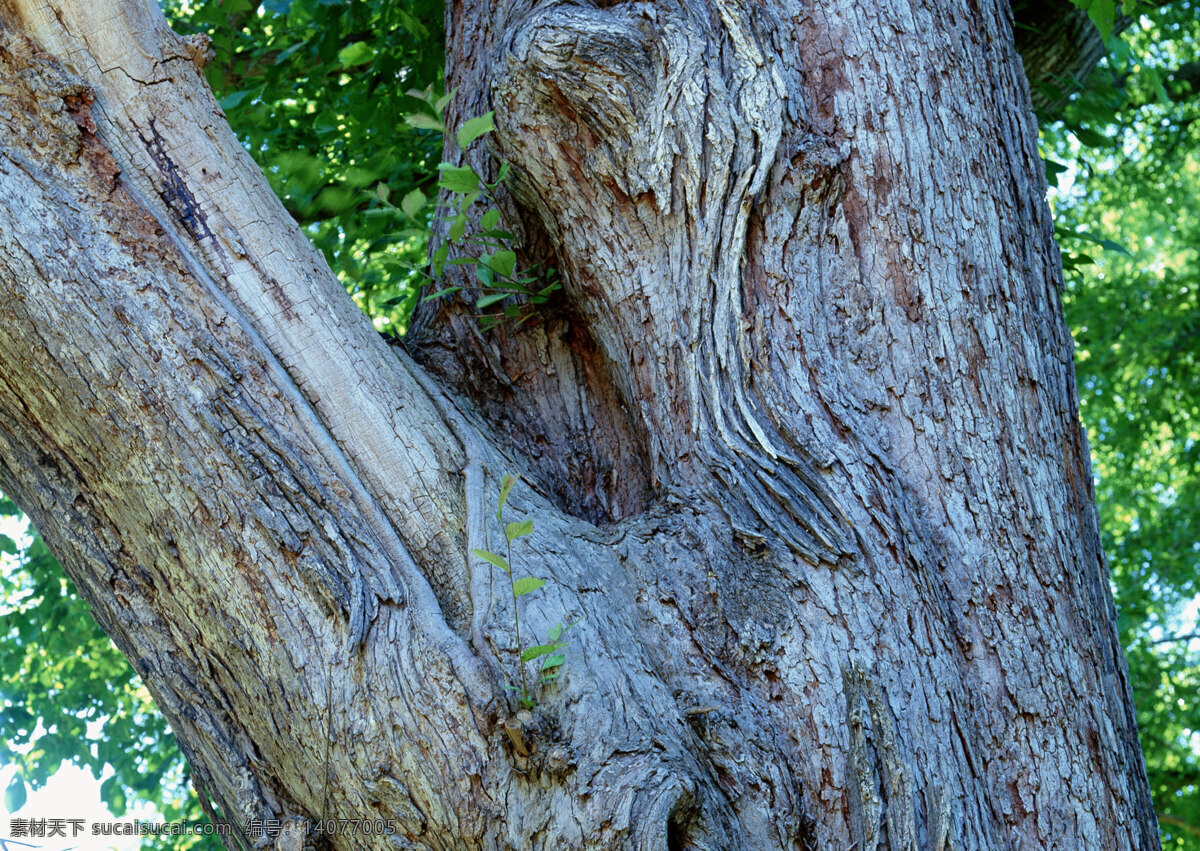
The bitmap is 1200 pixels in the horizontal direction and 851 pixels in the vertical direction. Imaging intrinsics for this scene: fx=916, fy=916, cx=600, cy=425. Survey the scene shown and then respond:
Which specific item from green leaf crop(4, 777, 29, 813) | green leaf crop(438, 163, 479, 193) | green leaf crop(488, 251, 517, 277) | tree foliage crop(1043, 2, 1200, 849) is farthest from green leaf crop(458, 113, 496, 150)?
tree foliage crop(1043, 2, 1200, 849)

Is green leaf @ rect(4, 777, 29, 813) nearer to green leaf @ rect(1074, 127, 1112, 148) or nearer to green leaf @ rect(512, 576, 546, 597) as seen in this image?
green leaf @ rect(512, 576, 546, 597)

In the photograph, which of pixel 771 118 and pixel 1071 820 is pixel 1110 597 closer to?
pixel 1071 820

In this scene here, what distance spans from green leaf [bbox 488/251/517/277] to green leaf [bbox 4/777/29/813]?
3.39 meters

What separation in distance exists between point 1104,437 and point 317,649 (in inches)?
331

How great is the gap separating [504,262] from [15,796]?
346cm

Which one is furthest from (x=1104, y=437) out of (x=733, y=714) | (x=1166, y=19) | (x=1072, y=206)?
(x=733, y=714)

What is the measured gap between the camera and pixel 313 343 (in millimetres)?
1731

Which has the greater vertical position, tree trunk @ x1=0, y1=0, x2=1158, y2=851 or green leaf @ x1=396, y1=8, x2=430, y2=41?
green leaf @ x1=396, y1=8, x2=430, y2=41

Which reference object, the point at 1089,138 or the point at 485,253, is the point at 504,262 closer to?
the point at 485,253

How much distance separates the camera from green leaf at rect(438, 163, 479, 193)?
202cm

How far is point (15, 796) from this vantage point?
3.87 metres

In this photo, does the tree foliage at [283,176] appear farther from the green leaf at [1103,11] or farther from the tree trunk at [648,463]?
the green leaf at [1103,11]

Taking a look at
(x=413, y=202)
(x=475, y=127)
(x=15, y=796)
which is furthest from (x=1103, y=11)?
(x=15, y=796)

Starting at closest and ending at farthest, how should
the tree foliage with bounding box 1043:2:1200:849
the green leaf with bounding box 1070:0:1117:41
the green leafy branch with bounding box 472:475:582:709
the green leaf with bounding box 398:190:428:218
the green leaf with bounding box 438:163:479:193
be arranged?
the green leafy branch with bounding box 472:475:582:709, the green leaf with bounding box 438:163:479:193, the green leaf with bounding box 398:190:428:218, the green leaf with bounding box 1070:0:1117:41, the tree foliage with bounding box 1043:2:1200:849
